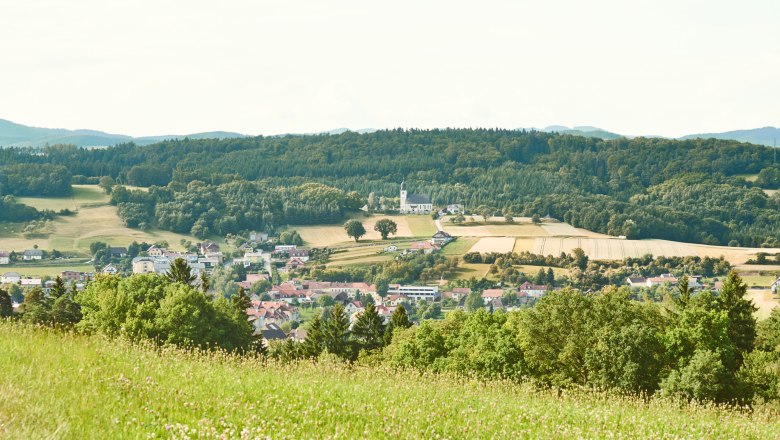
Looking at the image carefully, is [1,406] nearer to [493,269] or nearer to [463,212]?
[493,269]

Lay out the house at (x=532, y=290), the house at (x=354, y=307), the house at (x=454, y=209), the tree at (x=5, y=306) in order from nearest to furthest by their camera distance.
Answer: the tree at (x=5, y=306) < the house at (x=354, y=307) < the house at (x=532, y=290) < the house at (x=454, y=209)

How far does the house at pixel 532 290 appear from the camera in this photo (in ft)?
360

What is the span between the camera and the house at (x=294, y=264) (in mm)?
136062

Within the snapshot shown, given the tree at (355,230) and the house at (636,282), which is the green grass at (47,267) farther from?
the house at (636,282)

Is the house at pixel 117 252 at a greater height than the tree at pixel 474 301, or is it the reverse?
the house at pixel 117 252

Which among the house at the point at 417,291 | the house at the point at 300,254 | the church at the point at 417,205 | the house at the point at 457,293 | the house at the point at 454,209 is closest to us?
the house at the point at 457,293

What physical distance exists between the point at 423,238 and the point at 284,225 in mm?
34796

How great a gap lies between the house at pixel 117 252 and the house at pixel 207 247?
15.1 m

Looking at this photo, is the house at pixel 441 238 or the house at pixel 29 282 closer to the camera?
the house at pixel 29 282

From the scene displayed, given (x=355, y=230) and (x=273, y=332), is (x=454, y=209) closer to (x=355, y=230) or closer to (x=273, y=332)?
(x=355, y=230)

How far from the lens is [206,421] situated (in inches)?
376

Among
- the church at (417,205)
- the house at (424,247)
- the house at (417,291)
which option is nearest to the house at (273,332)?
the house at (417,291)

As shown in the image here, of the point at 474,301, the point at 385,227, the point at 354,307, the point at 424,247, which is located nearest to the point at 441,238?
the point at 424,247

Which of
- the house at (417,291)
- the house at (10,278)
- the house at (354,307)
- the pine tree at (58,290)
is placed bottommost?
the house at (354,307)
